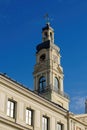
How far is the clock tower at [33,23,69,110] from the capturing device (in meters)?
88.9

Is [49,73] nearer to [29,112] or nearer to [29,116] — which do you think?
[29,112]

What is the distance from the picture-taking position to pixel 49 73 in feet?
299

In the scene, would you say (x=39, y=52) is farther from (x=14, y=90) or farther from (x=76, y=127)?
(x=14, y=90)

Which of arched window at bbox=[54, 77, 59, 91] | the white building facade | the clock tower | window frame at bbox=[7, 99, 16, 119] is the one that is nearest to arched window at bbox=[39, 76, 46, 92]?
the clock tower

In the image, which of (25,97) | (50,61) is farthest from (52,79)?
(25,97)

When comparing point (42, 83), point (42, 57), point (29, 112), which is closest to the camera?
point (29, 112)

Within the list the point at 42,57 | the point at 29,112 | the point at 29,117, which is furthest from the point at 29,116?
the point at 42,57

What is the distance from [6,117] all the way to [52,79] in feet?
154

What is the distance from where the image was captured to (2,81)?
44.9m

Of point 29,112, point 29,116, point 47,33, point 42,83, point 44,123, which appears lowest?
point 44,123

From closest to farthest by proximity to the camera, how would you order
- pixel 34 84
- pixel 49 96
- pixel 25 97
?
pixel 25 97, pixel 49 96, pixel 34 84

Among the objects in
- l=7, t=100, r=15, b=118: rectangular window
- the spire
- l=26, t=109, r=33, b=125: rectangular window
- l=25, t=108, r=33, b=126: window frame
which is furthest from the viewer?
the spire

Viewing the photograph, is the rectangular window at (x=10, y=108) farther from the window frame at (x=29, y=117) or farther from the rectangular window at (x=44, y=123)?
the rectangular window at (x=44, y=123)

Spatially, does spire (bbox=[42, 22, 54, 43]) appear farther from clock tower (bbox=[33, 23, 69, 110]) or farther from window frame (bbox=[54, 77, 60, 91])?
window frame (bbox=[54, 77, 60, 91])
